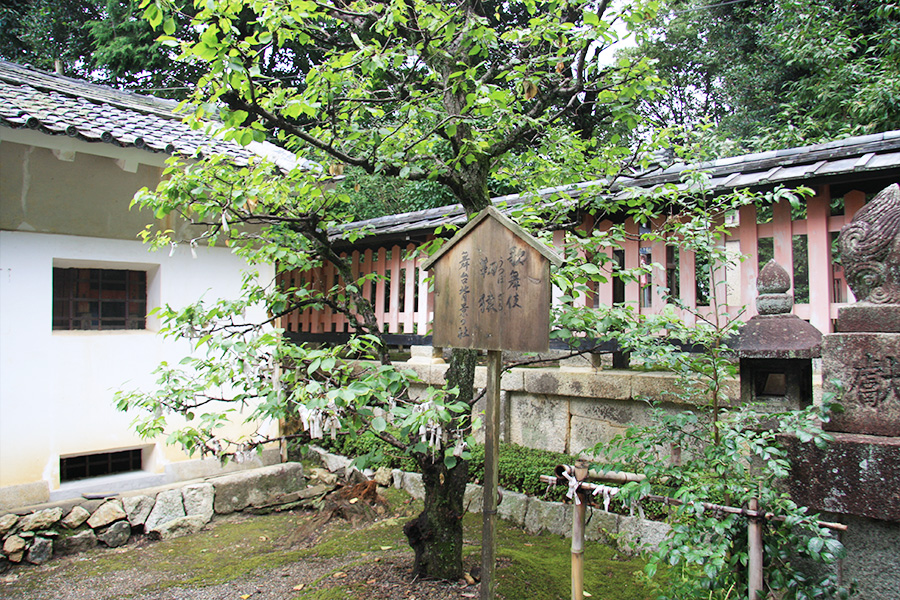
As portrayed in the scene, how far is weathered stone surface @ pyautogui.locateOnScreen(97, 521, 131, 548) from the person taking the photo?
20.4 feet

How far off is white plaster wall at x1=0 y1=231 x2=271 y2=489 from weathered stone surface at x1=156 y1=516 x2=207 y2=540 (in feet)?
2.44

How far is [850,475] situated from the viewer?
3314 millimetres

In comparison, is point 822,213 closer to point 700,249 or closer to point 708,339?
point 700,249

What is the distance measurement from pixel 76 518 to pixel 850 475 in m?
7.03

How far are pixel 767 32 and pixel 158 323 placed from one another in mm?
13099

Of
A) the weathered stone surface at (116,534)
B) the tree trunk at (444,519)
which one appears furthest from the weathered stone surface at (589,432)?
the weathered stone surface at (116,534)

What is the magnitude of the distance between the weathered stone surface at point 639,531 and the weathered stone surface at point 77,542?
5454 mm

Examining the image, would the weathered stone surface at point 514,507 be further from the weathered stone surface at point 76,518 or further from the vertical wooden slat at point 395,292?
the weathered stone surface at point 76,518

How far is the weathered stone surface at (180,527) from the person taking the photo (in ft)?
21.3

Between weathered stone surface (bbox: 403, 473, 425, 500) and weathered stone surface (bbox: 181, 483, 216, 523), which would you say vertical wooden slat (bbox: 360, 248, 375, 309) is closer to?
weathered stone surface (bbox: 403, 473, 425, 500)

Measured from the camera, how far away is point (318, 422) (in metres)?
3.35

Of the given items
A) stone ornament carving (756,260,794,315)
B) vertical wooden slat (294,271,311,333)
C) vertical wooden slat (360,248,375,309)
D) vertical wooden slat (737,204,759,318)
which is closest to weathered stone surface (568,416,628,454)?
vertical wooden slat (737,204,759,318)

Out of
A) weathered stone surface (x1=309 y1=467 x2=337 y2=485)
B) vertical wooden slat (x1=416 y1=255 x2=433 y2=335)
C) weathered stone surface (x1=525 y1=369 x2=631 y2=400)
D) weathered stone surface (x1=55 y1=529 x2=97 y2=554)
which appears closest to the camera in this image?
weathered stone surface (x1=525 y1=369 x2=631 y2=400)

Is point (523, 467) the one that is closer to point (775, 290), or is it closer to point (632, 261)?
Result: point (632, 261)
